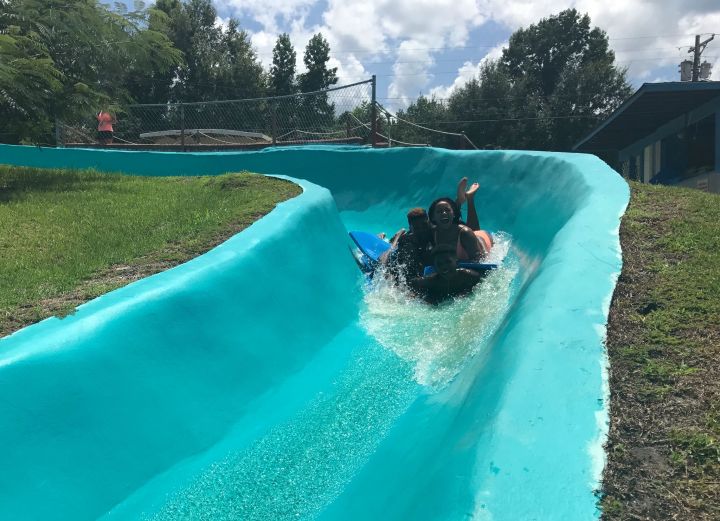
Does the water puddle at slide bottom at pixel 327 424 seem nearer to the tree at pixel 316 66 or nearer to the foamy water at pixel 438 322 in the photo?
the foamy water at pixel 438 322

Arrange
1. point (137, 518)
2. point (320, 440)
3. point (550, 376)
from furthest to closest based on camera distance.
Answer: point (320, 440)
point (137, 518)
point (550, 376)

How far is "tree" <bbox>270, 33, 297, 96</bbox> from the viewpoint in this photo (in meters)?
42.6

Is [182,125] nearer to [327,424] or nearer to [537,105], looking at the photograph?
[327,424]

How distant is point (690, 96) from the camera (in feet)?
43.9

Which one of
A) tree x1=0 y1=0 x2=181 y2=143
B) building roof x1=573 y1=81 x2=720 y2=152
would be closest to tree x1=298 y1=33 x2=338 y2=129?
building roof x1=573 y1=81 x2=720 y2=152

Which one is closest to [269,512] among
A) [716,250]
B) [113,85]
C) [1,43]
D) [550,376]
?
[550,376]

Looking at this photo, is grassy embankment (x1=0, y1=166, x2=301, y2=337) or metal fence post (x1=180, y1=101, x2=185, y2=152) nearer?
grassy embankment (x1=0, y1=166, x2=301, y2=337)

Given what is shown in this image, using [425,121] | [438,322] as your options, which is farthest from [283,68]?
[438,322]

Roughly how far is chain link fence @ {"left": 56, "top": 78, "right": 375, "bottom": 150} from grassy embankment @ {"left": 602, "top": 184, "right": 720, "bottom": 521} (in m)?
10.3

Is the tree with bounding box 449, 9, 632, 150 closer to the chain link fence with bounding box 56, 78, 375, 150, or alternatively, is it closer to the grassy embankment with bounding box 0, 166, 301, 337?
the chain link fence with bounding box 56, 78, 375, 150

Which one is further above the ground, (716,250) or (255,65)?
(255,65)

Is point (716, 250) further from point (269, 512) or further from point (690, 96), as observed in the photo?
point (690, 96)

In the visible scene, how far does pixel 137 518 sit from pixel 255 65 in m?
40.2

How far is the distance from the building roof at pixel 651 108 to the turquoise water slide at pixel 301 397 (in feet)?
27.8
